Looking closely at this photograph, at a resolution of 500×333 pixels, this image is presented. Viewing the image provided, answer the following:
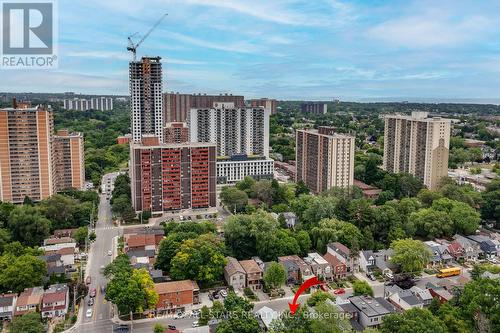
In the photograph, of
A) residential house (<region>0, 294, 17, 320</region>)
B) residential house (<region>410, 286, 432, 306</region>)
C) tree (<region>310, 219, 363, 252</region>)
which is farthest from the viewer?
tree (<region>310, 219, 363, 252</region>)

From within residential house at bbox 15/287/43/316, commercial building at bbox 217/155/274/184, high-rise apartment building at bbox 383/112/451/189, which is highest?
high-rise apartment building at bbox 383/112/451/189

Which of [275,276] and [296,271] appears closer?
[275,276]

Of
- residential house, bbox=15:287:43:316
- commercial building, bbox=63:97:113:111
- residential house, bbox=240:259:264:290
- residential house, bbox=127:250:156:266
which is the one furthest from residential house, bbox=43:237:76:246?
commercial building, bbox=63:97:113:111

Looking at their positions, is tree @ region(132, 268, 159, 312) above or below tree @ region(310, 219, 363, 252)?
below

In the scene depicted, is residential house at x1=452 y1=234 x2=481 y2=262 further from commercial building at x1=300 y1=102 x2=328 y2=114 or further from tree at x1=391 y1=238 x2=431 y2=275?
commercial building at x1=300 y1=102 x2=328 y2=114

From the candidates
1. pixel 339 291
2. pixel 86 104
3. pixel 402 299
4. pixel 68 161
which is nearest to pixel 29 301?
pixel 339 291

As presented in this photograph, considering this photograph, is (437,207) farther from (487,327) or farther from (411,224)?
(487,327)

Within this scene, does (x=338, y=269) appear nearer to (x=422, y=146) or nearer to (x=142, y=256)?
(x=142, y=256)
